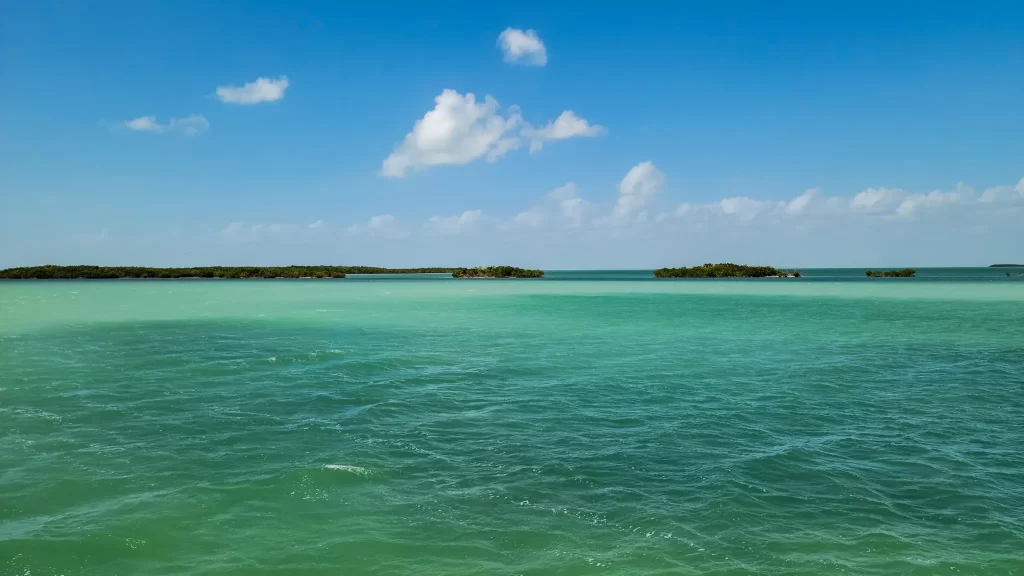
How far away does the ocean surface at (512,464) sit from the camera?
329 inches

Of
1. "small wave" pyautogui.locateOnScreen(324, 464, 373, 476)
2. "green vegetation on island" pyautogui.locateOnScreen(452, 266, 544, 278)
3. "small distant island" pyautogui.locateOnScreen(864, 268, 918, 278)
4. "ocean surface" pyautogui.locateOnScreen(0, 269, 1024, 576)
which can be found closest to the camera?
"ocean surface" pyautogui.locateOnScreen(0, 269, 1024, 576)

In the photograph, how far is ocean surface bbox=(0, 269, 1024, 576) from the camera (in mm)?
8367

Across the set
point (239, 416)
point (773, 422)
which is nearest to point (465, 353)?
point (239, 416)

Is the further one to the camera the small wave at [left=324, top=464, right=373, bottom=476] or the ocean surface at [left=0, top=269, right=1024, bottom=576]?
the small wave at [left=324, top=464, right=373, bottom=476]

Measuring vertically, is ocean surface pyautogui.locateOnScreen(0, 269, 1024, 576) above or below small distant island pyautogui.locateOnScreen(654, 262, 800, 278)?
below

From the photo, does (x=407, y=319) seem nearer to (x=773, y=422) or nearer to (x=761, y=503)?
(x=773, y=422)

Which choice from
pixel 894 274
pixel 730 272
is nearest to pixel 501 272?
pixel 730 272

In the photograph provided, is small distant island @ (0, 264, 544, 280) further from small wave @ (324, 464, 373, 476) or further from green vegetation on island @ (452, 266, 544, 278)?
small wave @ (324, 464, 373, 476)

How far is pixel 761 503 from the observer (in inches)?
392

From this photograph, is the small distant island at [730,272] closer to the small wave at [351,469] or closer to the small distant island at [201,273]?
the small distant island at [201,273]

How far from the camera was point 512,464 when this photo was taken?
11.9 m

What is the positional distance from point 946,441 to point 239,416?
58.4ft

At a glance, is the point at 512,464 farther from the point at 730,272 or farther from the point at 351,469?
the point at 730,272

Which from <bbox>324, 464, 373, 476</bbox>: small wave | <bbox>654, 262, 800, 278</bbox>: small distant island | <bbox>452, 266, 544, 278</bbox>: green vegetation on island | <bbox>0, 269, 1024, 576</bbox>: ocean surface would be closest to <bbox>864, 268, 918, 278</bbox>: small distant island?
<bbox>654, 262, 800, 278</bbox>: small distant island
